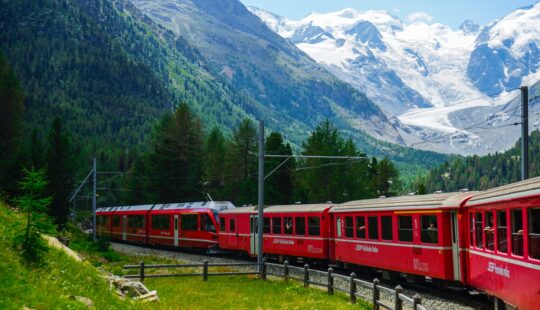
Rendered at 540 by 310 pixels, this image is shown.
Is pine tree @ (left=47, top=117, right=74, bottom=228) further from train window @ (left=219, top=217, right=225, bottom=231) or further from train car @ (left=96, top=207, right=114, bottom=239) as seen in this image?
train window @ (left=219, top=217, right=225, bottom=231)

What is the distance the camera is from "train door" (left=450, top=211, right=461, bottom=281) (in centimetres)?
2380

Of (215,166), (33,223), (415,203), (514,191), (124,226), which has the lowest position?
(124,226)

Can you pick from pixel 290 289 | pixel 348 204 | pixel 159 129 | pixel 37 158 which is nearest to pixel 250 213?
pixel 348 204

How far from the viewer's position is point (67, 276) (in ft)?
63.4

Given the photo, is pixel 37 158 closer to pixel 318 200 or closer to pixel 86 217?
pixel 318 200

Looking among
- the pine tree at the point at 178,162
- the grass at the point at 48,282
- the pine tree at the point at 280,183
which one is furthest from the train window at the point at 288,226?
the pine tree at the point at 178,162

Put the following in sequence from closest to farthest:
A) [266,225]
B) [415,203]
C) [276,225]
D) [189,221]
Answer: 1. [415,203]
2. [276,225]
3. [266,225]
4. [189,221]

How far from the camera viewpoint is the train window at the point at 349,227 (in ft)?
111

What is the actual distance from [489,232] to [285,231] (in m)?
22.8

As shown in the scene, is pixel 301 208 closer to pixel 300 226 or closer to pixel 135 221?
pixel 300 226

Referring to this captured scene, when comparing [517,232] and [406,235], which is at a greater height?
[517,232]

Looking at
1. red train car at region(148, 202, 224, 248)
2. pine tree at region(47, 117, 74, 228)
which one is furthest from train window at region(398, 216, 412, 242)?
pine tree at region(47, 117, 74, 228)

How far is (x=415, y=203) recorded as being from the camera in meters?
27.1

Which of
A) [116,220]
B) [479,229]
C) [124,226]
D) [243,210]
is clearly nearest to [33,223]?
[479,229]
